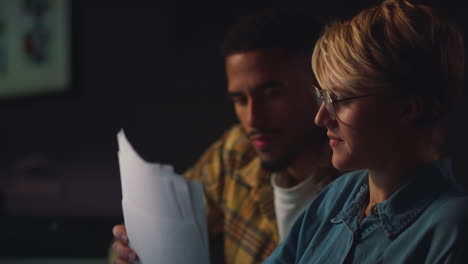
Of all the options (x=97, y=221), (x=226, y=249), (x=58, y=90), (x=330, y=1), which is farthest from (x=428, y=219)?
(x=58, y=90)

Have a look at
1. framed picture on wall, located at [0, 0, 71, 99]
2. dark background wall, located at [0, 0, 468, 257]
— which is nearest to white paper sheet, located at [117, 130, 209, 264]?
dark background wall, located at [0, 0, 468, 257]

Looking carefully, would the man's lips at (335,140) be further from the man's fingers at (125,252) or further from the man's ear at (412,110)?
the man's fingers at (125,252)

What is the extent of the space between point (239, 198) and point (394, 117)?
892 millimetres

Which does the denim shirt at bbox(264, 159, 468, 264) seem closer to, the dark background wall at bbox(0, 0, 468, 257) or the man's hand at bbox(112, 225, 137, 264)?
the man's hand at bbox(112, 225, 137, 264)

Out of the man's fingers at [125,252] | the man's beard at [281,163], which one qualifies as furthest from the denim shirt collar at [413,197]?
the man's beard at [281,163]

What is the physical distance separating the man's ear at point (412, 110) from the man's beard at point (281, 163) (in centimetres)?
62

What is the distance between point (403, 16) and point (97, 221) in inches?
74.6

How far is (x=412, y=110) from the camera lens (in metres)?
0.70

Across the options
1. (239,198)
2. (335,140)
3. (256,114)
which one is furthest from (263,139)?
(335,140)

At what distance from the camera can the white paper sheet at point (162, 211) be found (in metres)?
0.91

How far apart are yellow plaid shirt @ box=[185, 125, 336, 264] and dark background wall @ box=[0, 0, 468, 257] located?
1.77 feet

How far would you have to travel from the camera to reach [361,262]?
2.34 ft

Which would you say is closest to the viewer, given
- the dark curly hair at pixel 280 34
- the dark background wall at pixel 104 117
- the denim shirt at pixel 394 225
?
the denim shirt at pixel 394 225

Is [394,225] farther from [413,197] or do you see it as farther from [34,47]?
[34,47]
